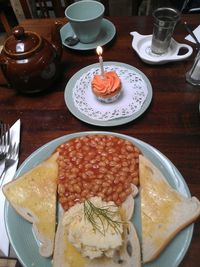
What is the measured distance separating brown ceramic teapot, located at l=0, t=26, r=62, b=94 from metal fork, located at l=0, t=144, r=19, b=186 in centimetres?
26

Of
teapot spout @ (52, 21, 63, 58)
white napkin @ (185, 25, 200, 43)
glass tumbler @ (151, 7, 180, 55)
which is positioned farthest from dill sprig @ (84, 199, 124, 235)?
white napkin @ (185, 25, 200, 43)

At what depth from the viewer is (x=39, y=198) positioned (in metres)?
0.72

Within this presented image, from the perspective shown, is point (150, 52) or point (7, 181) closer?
point (7, 181)

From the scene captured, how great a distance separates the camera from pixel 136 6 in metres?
1.59

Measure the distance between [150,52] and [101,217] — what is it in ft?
2.61

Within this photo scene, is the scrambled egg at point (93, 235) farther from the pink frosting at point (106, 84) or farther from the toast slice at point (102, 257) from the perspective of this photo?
the pink frosting at point (106, 84)

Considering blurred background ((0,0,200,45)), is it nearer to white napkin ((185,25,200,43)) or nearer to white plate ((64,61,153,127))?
white napkin ((185,25,200,43))

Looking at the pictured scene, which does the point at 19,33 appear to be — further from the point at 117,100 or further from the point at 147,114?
the point at 147,114

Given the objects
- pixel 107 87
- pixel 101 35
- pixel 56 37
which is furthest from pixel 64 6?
pixel 107 87

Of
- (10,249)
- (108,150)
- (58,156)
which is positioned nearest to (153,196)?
(108,150)

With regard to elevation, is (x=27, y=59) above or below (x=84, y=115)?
above

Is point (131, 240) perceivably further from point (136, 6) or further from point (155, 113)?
point (136, 6)

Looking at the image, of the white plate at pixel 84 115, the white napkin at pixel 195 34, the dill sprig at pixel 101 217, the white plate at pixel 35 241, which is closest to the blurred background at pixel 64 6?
the white napkin at pixel 195 34

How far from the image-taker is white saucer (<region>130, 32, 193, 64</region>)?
106cm
